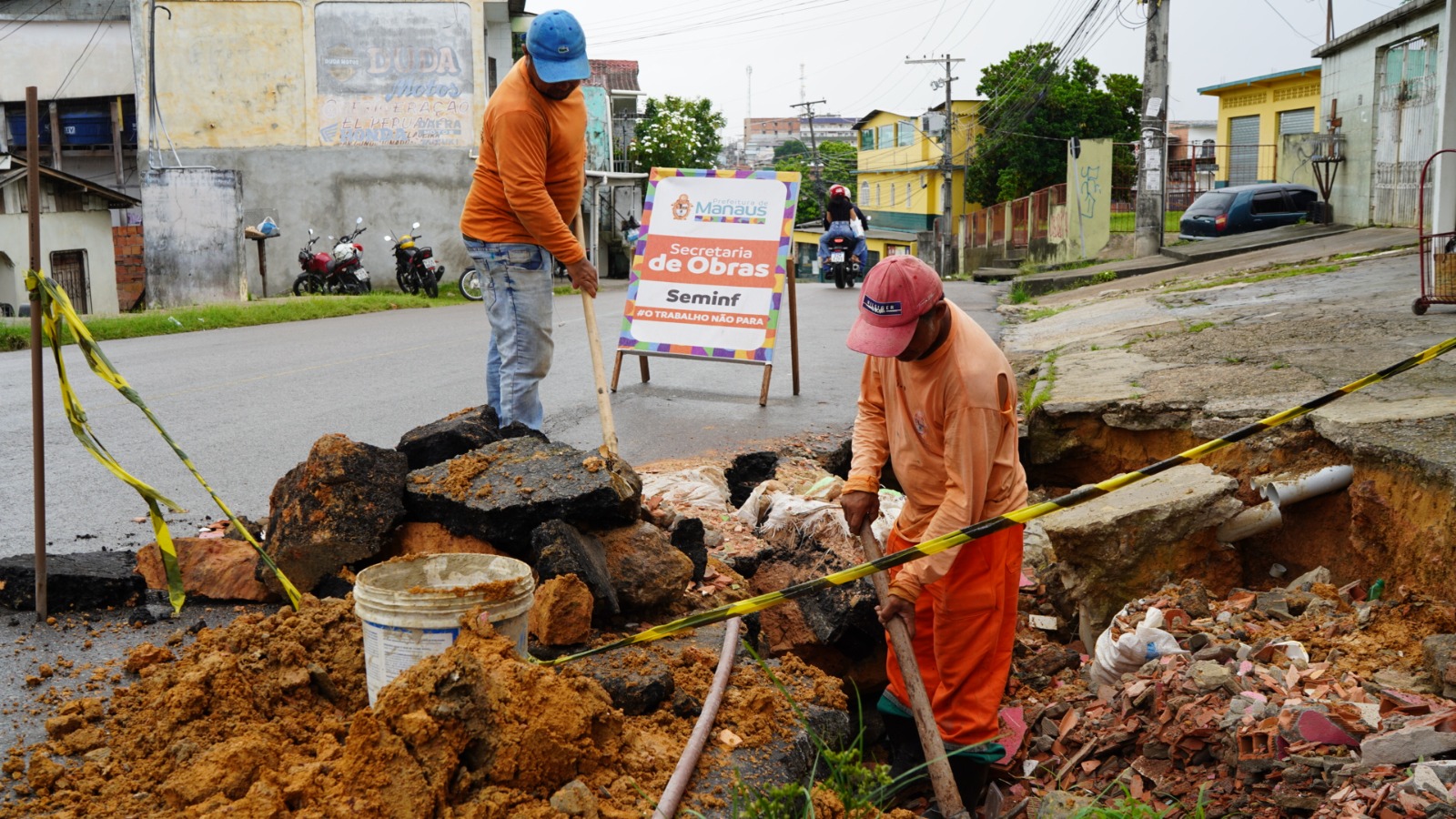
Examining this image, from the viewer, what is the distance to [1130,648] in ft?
14.4

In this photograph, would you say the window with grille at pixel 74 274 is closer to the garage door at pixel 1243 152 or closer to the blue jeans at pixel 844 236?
the blue jeans at pixel 844 236

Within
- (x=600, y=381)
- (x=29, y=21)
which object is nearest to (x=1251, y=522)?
(x=600, y=381)

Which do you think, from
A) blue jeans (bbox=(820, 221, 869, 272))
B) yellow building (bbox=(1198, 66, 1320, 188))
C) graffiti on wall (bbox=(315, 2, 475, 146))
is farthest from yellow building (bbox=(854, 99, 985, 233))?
blue jeans (bbox=(820, 221, 869, 272))

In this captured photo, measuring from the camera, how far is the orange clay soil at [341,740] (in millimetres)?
2582

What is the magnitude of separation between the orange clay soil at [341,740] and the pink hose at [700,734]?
53 mm

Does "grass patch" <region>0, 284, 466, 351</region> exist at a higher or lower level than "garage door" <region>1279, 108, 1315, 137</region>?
lower

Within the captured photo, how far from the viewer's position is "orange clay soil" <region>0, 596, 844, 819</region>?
102 inches

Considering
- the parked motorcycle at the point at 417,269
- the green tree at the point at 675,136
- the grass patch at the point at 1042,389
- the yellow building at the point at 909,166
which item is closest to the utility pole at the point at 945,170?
the yellow building at the point at 909,166

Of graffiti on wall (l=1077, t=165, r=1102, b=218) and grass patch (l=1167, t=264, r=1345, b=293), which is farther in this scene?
graffiti on wall (l=1077, t=165, r=1102, b=218)

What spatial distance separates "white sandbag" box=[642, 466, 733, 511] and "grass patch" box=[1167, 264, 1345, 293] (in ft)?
32.5

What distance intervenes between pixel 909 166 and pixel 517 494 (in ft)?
206

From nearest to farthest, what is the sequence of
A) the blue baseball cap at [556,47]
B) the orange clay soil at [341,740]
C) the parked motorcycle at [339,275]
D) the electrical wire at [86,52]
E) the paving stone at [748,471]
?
the orange clay soil at [341,740] → the blue baseball cap at [556,47] → the paving stone at [748,471] → the parked motorcycle at [339,275] → the electrical wire at [86,52]

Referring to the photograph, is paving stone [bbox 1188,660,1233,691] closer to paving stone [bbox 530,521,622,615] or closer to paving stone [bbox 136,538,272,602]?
paving stone [bbox 530,521,622,615]

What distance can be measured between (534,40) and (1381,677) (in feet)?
13.7
